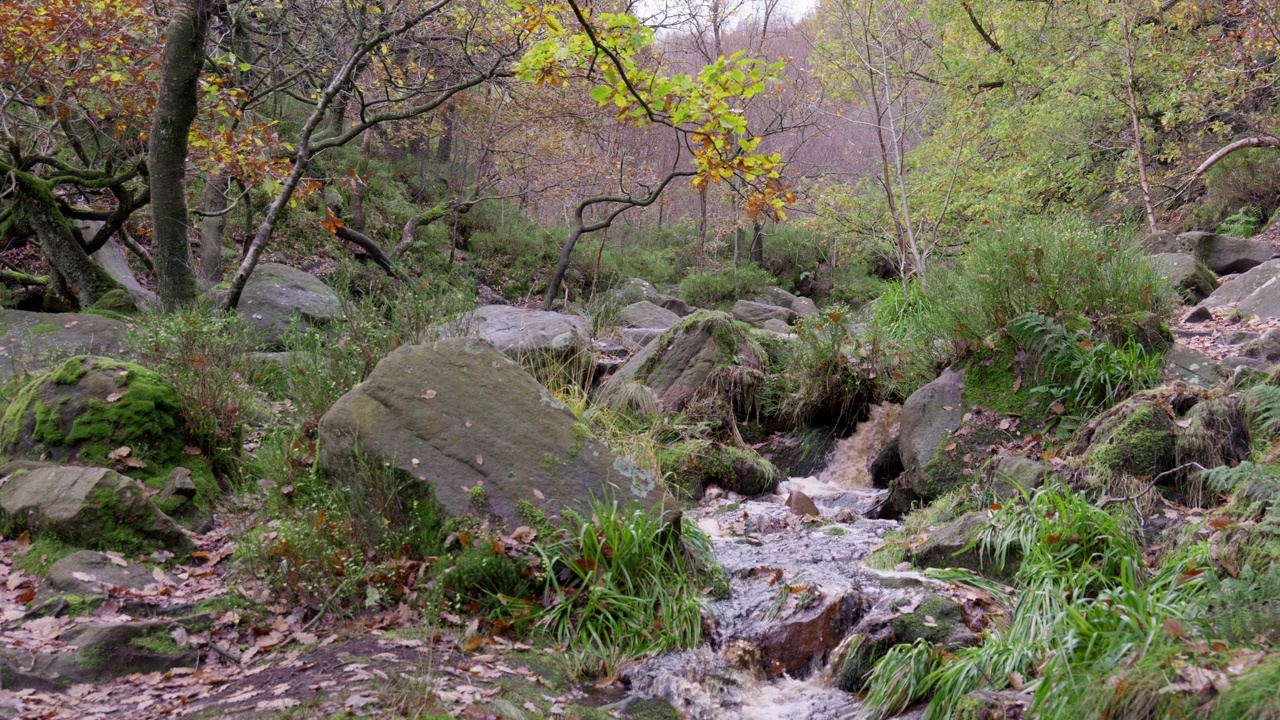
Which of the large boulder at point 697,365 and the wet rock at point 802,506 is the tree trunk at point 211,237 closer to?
the large boulder at point 697,365

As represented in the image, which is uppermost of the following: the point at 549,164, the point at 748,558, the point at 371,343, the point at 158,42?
the point at 158,42

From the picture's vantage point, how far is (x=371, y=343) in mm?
6363

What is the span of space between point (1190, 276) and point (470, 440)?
32.2ft

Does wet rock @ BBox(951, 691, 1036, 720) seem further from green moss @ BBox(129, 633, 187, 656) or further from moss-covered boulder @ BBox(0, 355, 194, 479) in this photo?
moss-covered boulder @ BBox(0, 355, 194, 479)

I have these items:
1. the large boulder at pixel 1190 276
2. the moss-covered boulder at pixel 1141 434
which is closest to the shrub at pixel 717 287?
the large boulder at pixel 1190 276

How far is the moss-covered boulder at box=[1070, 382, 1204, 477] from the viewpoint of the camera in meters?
4.94

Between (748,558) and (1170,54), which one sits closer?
(748,558)

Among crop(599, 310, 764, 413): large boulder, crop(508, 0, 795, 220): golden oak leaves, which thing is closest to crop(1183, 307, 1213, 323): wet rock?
crop(599, 310, 764, 413): large boulder

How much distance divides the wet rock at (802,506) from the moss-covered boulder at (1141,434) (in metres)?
2.05

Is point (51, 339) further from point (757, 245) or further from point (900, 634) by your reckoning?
point (757, 245)

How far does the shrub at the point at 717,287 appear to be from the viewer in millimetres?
18312

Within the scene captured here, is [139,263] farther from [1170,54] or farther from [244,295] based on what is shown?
[1170,54]

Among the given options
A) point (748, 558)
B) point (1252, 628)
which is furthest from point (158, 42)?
point (1252, 628)

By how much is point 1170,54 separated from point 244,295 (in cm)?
1470
